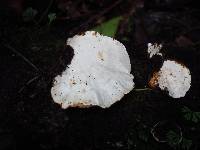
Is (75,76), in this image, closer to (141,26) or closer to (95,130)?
(95,130)

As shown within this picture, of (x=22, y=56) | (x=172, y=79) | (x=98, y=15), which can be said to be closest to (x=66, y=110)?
(x=22, y=56)

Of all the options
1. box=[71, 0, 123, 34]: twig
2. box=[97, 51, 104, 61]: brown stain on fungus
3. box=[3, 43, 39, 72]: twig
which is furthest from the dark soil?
box=[71, 0, 123, 34]: twig

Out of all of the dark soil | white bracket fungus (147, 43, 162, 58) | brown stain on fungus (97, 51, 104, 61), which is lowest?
the dark soil

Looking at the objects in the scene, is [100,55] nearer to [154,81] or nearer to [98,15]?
[154,81]

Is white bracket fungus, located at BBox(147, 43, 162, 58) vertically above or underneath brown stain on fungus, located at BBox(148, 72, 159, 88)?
above

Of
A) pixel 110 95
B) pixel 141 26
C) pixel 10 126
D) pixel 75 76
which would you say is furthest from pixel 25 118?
pixel 141 26

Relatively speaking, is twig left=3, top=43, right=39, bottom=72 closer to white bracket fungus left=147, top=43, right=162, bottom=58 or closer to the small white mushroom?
the small white mushroom

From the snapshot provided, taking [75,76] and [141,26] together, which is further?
[141,26]

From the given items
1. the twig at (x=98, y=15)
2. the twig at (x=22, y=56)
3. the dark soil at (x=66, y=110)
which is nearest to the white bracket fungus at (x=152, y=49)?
the dark soil at (x=66, y=110)
